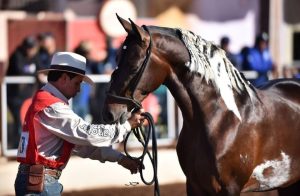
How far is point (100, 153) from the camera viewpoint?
509cm

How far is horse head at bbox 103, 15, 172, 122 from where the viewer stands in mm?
4746

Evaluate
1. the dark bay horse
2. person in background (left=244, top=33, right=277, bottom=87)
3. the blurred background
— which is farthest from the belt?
person in background (left=244, top=33, right=277, bottom=87)

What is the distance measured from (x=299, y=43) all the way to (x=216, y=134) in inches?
365

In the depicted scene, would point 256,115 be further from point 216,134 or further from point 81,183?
point 81,183

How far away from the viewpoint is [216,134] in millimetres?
4973

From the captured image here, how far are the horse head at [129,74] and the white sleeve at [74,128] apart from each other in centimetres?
10

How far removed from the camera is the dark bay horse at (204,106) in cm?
477

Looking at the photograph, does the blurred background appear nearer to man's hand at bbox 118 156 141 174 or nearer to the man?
man's hand at bbox 118 156 141 174

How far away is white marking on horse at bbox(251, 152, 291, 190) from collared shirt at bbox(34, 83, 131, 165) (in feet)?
3.46

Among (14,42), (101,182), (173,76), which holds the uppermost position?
(173,76)

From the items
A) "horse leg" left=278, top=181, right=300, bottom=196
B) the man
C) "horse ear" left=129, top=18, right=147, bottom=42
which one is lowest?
"horse leg" left=278, top=181, right=300, bottom=196

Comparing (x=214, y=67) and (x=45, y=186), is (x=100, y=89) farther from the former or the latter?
(x=45, y=186)

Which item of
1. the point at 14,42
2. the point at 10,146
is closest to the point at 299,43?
the point at 14,42

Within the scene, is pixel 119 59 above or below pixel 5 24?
above
